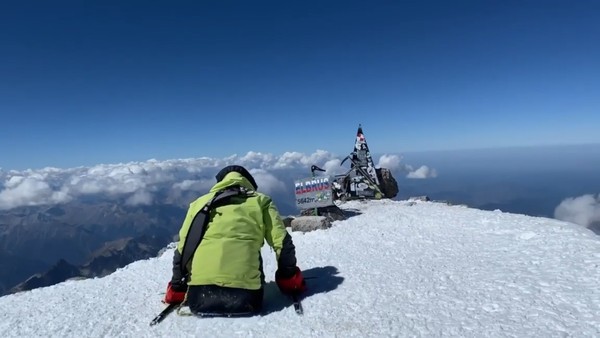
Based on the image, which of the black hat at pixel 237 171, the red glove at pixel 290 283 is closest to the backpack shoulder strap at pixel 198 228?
the black hat at pixel 237 171

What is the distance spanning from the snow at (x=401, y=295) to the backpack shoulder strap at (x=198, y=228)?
1.20 metres

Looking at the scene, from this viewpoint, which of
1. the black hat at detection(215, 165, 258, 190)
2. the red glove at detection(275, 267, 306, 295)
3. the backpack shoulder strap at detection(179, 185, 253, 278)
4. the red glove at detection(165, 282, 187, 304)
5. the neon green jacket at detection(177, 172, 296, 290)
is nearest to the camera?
the neon green jacket at detection(177, 172, 296, 290)

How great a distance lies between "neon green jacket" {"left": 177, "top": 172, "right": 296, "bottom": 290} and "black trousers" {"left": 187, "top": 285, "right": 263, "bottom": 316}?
135 mm

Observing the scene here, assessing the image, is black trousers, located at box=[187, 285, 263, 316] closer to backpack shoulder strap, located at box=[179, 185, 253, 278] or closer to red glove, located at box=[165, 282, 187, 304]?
backpack shoulder strap, located at box=[179, 185, 253, 278]

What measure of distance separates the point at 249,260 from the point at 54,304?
19.5 ft

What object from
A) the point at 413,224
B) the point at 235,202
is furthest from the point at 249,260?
the point at 413,224

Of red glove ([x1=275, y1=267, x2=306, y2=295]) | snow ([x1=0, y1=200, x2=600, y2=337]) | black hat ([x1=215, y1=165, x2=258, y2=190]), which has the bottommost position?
snow ([x1=0, y1=200, x2=600, y2=337])

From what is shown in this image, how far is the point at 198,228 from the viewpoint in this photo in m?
7.12

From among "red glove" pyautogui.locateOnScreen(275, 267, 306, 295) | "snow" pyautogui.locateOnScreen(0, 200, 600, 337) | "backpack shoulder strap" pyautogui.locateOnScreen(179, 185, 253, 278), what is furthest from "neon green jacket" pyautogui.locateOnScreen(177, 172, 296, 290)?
"snow" pyautogui.locateOnScreen(0, 200, 600, 337)

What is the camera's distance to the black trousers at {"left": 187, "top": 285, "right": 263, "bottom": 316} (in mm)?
6621

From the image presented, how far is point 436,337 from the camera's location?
554cm

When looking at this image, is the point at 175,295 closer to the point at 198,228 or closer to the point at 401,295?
the point at 198,228

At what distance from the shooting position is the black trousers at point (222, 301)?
21.7 feet

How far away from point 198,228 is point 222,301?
156cm
